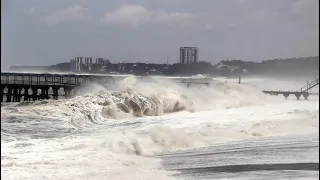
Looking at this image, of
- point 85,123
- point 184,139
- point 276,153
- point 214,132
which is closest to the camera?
point 276,153

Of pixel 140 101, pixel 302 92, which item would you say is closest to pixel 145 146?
pixel 140 101

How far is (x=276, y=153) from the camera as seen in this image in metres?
8.69

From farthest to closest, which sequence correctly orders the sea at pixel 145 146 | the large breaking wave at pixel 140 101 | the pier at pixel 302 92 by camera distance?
the pier at pixel 302 92, the large breaking wave at pixel 140 101, the sea at pixel 145 146

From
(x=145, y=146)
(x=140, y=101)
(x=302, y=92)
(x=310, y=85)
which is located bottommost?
(x=145, y=146)

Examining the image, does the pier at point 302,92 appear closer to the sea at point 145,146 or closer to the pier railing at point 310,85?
the pier railing at point 310,85

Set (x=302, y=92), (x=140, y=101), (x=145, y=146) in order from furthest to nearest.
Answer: (x=302, y=92), (x=140, y=101), (x=145, y=146)

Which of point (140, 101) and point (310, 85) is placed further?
point (310, 85)

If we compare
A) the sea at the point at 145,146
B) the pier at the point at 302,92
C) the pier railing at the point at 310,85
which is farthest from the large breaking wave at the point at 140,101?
the pier railing at the point at 310,85

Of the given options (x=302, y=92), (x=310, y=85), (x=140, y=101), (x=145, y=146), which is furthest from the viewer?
(x=302, y=92)

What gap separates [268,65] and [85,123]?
743 centimetres

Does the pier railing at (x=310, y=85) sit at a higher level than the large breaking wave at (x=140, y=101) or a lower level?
higher

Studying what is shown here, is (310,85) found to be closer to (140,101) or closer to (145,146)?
(140,101)

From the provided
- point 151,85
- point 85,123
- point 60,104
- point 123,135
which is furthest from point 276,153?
point 151,85

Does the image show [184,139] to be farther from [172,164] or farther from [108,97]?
[108,97]
